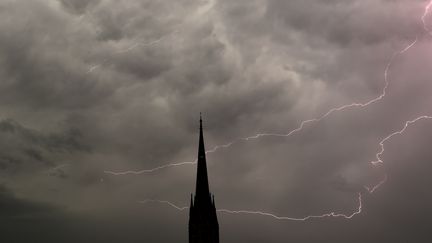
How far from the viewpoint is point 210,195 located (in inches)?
3056

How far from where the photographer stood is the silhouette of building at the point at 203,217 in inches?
2948

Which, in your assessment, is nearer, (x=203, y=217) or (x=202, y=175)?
(x=203, y=217)

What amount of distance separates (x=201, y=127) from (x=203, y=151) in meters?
3.73

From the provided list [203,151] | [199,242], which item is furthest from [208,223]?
[203,151]

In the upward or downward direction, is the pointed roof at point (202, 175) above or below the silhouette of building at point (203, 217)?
above

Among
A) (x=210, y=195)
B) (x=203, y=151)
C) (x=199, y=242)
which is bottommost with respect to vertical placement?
(x=199, y=242)

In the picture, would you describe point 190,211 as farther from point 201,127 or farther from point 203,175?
point 201,127

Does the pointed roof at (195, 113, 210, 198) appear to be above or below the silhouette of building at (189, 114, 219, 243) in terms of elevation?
above

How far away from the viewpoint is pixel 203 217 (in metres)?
75.3

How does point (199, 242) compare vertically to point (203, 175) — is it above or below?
below

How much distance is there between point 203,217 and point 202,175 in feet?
19.3

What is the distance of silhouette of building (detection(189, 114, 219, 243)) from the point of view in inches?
2948

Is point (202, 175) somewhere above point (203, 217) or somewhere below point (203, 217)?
above

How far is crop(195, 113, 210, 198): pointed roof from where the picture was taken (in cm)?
7756
